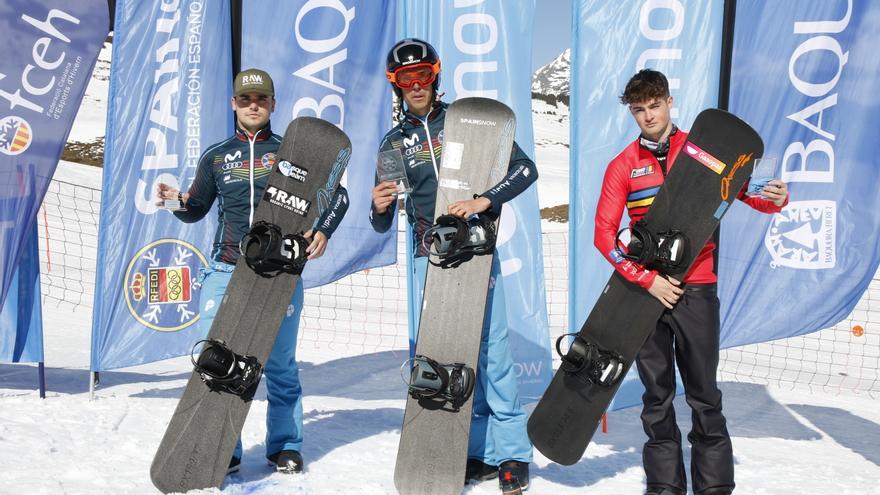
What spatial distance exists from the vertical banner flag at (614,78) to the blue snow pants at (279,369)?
1.77m

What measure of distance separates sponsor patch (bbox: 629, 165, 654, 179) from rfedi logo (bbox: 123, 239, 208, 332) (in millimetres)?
3075

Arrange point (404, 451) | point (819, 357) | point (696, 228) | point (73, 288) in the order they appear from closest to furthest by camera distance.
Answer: point (696, 228), point (404, 451), point (819, 357), point (73, 288)

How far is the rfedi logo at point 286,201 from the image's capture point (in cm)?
364

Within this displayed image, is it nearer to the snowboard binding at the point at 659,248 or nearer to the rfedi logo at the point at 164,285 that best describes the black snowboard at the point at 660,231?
the snowboard binding at the point at 659,248

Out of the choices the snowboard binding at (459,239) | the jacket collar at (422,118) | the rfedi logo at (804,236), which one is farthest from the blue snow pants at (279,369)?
the rfedi logo at (804,236)

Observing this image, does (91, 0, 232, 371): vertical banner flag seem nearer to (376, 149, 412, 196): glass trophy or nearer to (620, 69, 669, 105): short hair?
(376, 149, 412, 196): glass trophy

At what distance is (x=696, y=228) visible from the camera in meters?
3.21

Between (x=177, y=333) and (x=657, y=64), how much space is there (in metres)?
3.46

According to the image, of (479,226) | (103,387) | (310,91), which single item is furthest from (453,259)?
(103,387)

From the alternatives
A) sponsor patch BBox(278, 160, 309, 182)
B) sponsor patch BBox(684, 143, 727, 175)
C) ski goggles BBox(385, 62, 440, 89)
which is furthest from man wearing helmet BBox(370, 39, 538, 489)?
sponsor patch BBox(684, 143, 727, 175)

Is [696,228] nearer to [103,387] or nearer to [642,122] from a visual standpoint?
[642,122]

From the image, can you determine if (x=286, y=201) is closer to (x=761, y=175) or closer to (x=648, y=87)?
(x=648, y=87)

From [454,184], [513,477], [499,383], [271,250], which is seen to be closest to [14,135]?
[271,250]

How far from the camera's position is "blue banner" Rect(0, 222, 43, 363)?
4.93 metres
